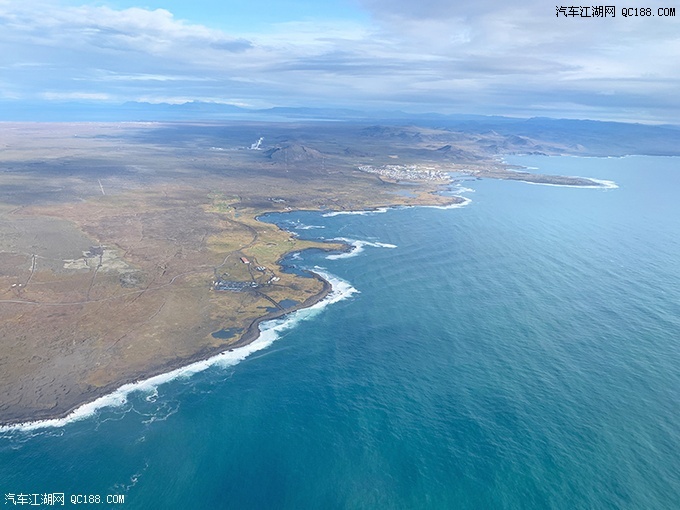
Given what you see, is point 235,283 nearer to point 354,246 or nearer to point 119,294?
point 119,294

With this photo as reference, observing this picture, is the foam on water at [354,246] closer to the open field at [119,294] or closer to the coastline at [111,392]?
the open field at [119,294]

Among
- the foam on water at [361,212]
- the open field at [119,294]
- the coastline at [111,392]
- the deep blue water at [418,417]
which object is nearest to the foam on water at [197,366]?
the coastline at [111,392]

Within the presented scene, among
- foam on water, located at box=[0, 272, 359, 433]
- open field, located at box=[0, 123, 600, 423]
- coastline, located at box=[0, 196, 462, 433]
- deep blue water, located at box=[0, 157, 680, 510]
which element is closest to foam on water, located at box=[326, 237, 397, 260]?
open field, located at box=[0, 123, 600, 423]

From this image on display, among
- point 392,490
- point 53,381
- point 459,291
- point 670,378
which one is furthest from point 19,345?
point 670,378

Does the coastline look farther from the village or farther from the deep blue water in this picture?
the village

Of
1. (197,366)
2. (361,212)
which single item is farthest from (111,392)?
(361,212)
